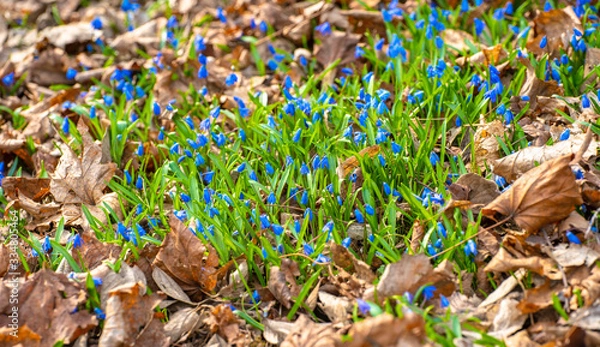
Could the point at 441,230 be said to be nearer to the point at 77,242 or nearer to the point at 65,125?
the point at 77,242

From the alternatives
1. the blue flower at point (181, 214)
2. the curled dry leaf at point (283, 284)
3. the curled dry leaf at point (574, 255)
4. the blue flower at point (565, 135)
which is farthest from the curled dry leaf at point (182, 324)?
the blue flower at point (565, 135)

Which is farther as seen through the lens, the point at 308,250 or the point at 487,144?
the point at 487,144

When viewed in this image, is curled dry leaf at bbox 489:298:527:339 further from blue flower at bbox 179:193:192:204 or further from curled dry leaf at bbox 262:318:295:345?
blue flower at bbox 179:193:192:204

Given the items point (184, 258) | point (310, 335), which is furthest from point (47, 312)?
point (310, 335)

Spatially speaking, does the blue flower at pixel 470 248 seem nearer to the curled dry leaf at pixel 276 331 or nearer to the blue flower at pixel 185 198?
the curled dry leaf at pixel 276 331

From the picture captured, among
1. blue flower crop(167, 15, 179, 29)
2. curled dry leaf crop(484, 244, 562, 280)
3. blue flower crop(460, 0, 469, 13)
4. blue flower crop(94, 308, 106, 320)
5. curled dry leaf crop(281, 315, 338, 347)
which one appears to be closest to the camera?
curled dry leaf crop(281, 315, 338, 347)

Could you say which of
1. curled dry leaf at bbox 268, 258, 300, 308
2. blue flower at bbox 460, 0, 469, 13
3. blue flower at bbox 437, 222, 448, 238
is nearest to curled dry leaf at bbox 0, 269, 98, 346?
curled dry leaf at bbox 268, 258, 300, 308
